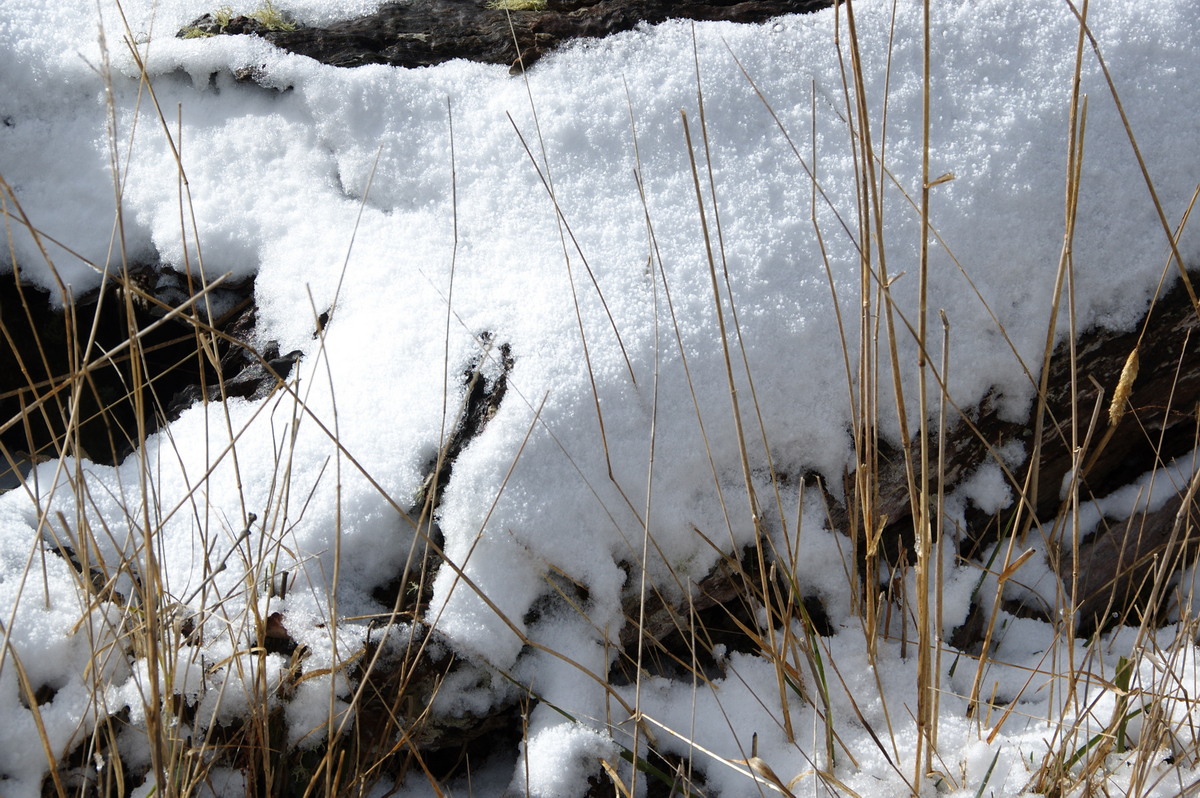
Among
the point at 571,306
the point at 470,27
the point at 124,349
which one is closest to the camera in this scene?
the point at 571,306

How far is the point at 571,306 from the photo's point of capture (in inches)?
57.9

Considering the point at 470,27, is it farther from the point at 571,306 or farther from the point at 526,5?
the point at 571,306

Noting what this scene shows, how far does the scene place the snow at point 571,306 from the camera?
130cm

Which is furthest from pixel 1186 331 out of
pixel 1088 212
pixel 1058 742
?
pixel 1058 742

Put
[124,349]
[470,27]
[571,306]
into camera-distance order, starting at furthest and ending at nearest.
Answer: [470,27], [124,349], [571,306]

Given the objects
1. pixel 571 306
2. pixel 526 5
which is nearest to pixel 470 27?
pixel 526 5

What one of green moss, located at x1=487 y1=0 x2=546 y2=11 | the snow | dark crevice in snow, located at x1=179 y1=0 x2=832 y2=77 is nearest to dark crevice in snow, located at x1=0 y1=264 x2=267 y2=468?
the snow

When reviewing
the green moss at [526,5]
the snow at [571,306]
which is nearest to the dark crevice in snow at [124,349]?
the snow at [571,306]

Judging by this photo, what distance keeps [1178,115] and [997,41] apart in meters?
0.36

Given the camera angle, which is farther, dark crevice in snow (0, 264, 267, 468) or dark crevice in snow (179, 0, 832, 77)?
dark crevice in snow (179, 0, 832, 77)

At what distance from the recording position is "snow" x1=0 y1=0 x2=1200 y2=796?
51.0 inches

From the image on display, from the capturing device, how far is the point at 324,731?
126 centimetres

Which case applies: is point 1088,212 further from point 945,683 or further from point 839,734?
point 839,734

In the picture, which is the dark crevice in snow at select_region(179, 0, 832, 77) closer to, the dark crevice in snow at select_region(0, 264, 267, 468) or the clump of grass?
the clump of grass
